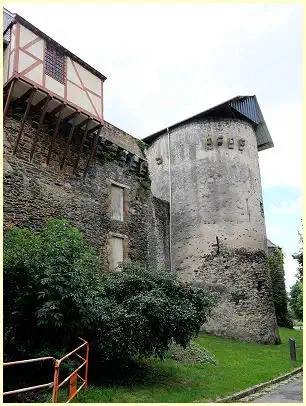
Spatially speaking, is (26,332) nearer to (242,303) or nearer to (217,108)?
(242,303)

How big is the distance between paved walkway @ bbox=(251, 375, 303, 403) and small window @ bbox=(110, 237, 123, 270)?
682 centimetres

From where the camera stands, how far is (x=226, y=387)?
8477 mm

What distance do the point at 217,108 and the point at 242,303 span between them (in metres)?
9.44

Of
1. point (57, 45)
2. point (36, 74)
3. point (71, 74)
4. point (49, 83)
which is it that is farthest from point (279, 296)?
point (36, 74)

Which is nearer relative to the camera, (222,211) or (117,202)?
(117,202)

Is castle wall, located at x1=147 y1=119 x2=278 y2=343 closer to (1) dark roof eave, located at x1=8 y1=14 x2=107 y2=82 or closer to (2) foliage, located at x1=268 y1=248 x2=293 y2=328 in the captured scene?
(1) dark roof eave, located at x1=8 y1=14 x2=107 y2=82

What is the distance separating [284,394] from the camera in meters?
8.20

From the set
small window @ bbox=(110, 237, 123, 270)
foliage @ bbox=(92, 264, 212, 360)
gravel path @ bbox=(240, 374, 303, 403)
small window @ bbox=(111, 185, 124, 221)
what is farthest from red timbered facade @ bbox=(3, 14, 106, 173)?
gravel path @ bbox=(240, 374, 303, 403)

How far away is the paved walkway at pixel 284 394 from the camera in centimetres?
756

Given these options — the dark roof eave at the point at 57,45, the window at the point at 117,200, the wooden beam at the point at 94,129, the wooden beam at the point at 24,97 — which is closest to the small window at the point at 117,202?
the window at the point at 117,200

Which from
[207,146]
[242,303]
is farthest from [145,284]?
[207,146]

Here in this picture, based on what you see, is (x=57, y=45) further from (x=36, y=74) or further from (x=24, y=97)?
(x=24, y=97)

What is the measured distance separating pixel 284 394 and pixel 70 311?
4.86 m

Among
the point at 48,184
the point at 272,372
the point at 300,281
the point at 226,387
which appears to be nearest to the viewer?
the point at 226,387
